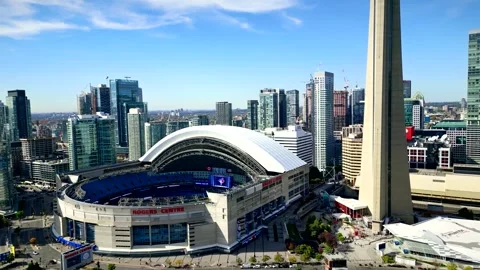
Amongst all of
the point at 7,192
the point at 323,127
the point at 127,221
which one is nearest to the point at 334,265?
the point at 127,221

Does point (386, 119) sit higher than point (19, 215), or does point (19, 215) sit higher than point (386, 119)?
point (386, 119)

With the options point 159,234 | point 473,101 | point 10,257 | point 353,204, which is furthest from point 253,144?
point 473,101

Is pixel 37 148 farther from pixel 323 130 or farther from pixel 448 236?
pixel 448 236

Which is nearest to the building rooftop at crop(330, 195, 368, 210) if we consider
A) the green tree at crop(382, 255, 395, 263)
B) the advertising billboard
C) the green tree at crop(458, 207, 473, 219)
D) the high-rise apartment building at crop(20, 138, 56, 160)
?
the green tree at crop(382, 255, 395, 263)

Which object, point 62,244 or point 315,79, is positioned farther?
point 315,79

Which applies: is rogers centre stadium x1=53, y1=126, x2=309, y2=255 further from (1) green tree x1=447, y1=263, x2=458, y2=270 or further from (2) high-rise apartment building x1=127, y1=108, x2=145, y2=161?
(2) high-rise apartment building x1=127, y1=108, x2=145, y2=161

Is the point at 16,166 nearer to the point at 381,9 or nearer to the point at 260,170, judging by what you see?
the point at 260,170
